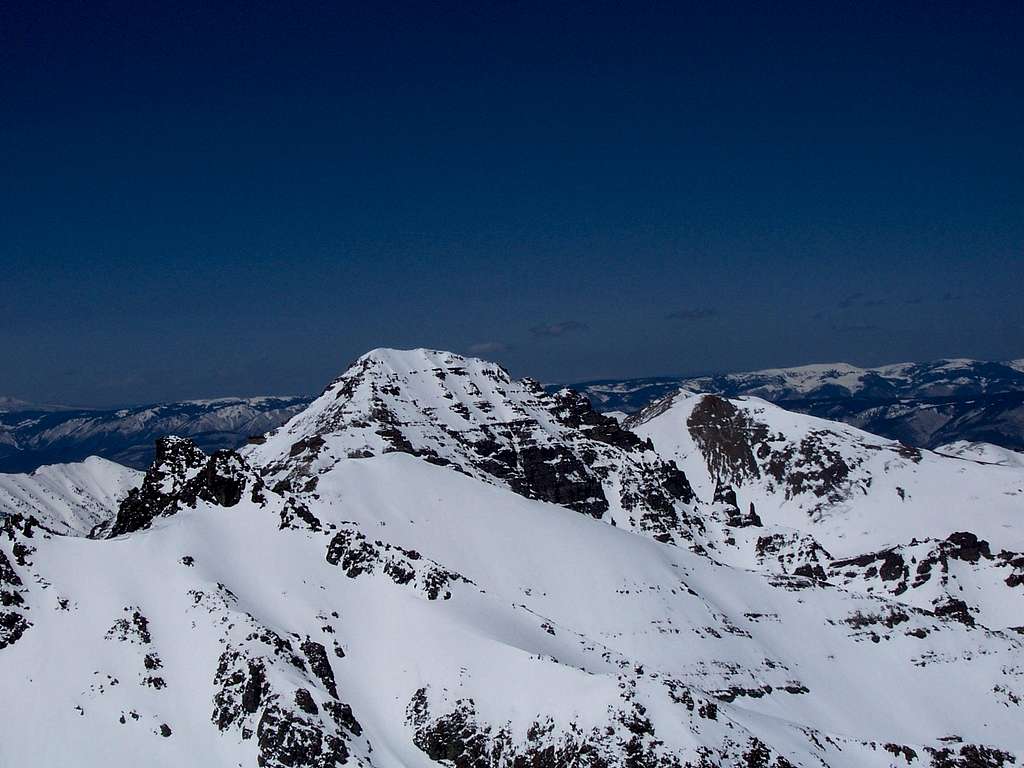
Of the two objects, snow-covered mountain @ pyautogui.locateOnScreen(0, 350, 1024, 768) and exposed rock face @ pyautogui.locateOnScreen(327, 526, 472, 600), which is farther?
exposed rock face @ pyautogui.locateOnScreen(327, 526, 472, 600)

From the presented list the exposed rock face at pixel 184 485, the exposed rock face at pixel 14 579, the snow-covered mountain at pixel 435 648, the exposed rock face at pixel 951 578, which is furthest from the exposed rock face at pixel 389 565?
the exposed rock face at pixel 951 578

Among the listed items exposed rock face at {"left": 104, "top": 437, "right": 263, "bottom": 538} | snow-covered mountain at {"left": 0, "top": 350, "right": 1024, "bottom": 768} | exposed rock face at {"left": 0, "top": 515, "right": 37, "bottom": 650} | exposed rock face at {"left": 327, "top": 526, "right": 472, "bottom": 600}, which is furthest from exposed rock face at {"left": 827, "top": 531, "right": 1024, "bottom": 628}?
exposed rock face at {"left": 0, "top": 515, "right": 37, "bottom": 650}

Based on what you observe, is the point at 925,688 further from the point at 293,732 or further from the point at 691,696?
the point at 293,732

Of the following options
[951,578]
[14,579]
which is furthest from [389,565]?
[951,578]

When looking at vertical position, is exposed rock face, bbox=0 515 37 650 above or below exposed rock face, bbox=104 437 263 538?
below

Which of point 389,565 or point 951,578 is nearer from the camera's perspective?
point 389,565

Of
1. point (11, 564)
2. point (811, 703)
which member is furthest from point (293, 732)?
point (811, 703)

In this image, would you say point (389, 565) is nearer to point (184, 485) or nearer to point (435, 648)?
point (435, 648)

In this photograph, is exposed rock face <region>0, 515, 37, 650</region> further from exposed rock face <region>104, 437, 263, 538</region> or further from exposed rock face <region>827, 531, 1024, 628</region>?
exposed rock face <region>827, 531, 1024, 628</region>
